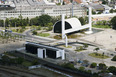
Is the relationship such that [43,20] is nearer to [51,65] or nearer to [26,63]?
[26,63]

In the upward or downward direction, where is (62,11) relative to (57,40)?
upward

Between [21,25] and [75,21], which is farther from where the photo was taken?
[21,25]

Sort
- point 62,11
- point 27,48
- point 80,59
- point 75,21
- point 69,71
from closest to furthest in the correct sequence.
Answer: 1. point 69,71
2. point 80,59
3. point 27,48
4. point 75,21
5. point 62,11

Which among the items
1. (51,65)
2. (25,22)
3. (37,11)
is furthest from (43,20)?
(51,65)

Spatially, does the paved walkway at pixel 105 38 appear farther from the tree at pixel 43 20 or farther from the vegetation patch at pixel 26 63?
the tree at pixel 43 20

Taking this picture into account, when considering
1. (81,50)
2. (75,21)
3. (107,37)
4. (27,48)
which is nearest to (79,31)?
(75,21)

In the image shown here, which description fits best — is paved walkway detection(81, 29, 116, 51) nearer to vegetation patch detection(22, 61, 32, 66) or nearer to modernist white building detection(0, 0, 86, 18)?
→ vegetation patch detection(22, 61, 32, 66)

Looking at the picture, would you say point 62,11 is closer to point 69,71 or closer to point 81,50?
point 81,50

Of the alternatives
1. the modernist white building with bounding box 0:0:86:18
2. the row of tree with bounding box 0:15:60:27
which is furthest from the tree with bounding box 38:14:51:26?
the modernist white building with bounding box 0:0:86:18

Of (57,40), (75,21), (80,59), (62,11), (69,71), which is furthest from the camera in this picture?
(62,11)

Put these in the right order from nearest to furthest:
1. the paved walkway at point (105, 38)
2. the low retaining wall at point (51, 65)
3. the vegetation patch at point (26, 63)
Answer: the low retaining wall at point (51, 65) → the vegetation patch at point (26, 63) → the paved walkway at point (105, 38)

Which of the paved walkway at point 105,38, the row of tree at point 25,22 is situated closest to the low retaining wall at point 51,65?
the paved walkway at point 105,38
